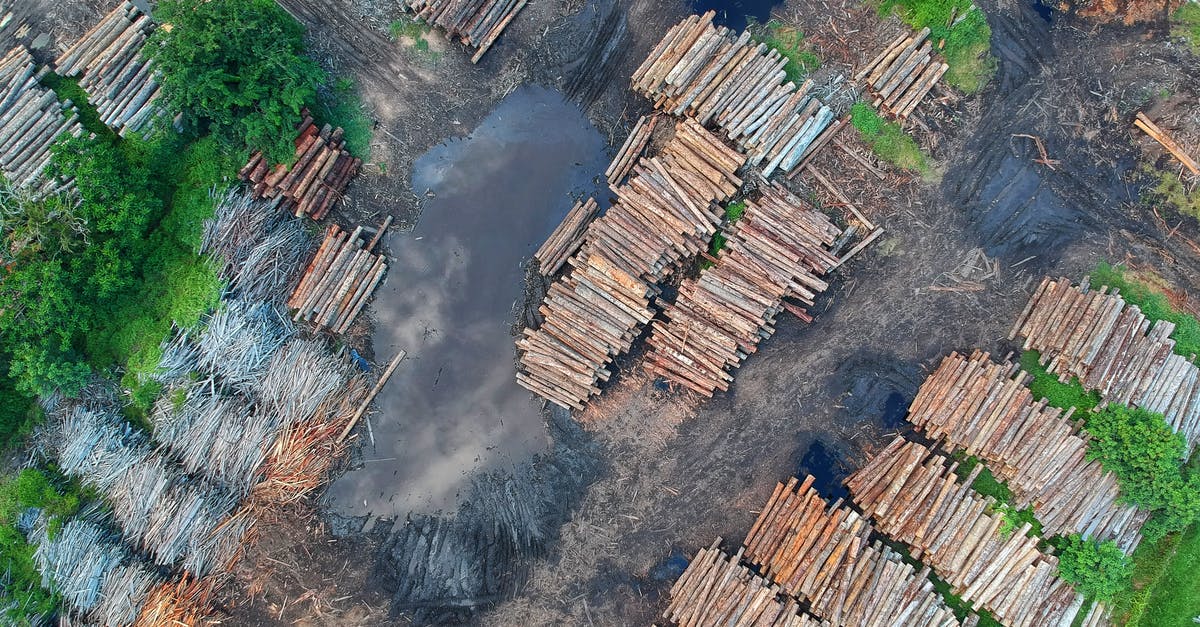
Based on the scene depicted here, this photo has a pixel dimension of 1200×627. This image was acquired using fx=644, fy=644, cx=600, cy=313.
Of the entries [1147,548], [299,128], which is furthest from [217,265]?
[1147,548]

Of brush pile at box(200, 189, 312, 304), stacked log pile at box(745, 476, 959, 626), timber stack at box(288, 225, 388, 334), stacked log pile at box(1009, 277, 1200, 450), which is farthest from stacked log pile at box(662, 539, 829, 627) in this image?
brush pile at box(200, 189, 312, 304)

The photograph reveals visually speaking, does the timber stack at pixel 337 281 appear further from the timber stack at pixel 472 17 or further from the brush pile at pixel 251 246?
the timber stack at pixel 472 17

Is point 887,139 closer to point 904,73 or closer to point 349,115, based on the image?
point 904,73

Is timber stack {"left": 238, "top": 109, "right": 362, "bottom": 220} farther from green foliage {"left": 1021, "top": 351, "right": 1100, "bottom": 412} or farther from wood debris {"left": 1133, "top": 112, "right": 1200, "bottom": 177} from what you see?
wood debris {"left": 1133, "top": 112, "right": 1200, "bottom": 177}

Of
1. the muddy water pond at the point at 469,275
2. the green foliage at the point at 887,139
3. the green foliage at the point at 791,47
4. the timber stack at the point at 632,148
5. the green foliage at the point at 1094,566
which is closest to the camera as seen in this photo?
the green foliage at the point at 1094,566

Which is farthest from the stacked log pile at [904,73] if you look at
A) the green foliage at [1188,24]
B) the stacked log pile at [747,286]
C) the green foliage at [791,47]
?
the green foliage at [1188,24]

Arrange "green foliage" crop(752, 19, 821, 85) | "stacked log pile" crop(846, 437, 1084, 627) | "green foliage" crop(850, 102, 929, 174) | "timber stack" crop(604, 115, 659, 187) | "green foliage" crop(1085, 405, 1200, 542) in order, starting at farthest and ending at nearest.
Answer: "timber stack" crop(604, 115, 659, 187) < "green foliage" crop(752, 19, 821, 85) < "green foliage" crop(850, 102, 929, 174) < "stacked log pile" crop(846, 437, 1084, 627) < "green foliage" crop(1085, 405, 1200, 542)
